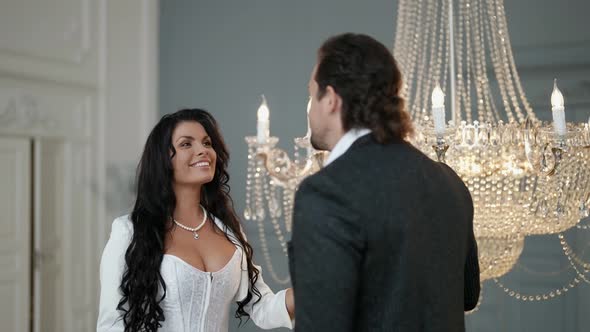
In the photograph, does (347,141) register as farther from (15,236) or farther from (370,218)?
(15,236)

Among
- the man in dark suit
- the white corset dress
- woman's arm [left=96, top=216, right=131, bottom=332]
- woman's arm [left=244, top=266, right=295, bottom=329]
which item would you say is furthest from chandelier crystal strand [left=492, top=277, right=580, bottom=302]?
the man in dark suit

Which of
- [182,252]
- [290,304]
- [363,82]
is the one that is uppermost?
[363,82]

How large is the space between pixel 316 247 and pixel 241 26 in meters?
3.83

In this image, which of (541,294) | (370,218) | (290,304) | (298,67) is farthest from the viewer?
(298,67)

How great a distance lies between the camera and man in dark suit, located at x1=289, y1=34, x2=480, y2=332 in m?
1.23

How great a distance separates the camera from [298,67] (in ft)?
15.0

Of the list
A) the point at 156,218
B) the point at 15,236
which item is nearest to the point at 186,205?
the point at 156,218

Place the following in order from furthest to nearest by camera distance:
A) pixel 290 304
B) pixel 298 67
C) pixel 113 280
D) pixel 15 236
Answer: pixel 298 67, pixel 15 236, pixel 290 304, pixel 113 280

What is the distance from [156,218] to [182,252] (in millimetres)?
130

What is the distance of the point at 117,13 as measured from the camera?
17.1 ft

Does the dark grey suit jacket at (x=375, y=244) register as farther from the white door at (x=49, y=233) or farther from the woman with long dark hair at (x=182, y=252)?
the white door at (x=49, y=233)

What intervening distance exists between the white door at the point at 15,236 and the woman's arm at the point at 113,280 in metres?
2.53

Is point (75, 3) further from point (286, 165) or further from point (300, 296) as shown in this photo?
point (300, 296)

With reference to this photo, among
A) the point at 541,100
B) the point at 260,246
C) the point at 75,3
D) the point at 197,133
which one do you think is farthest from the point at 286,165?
the point at 75,3
